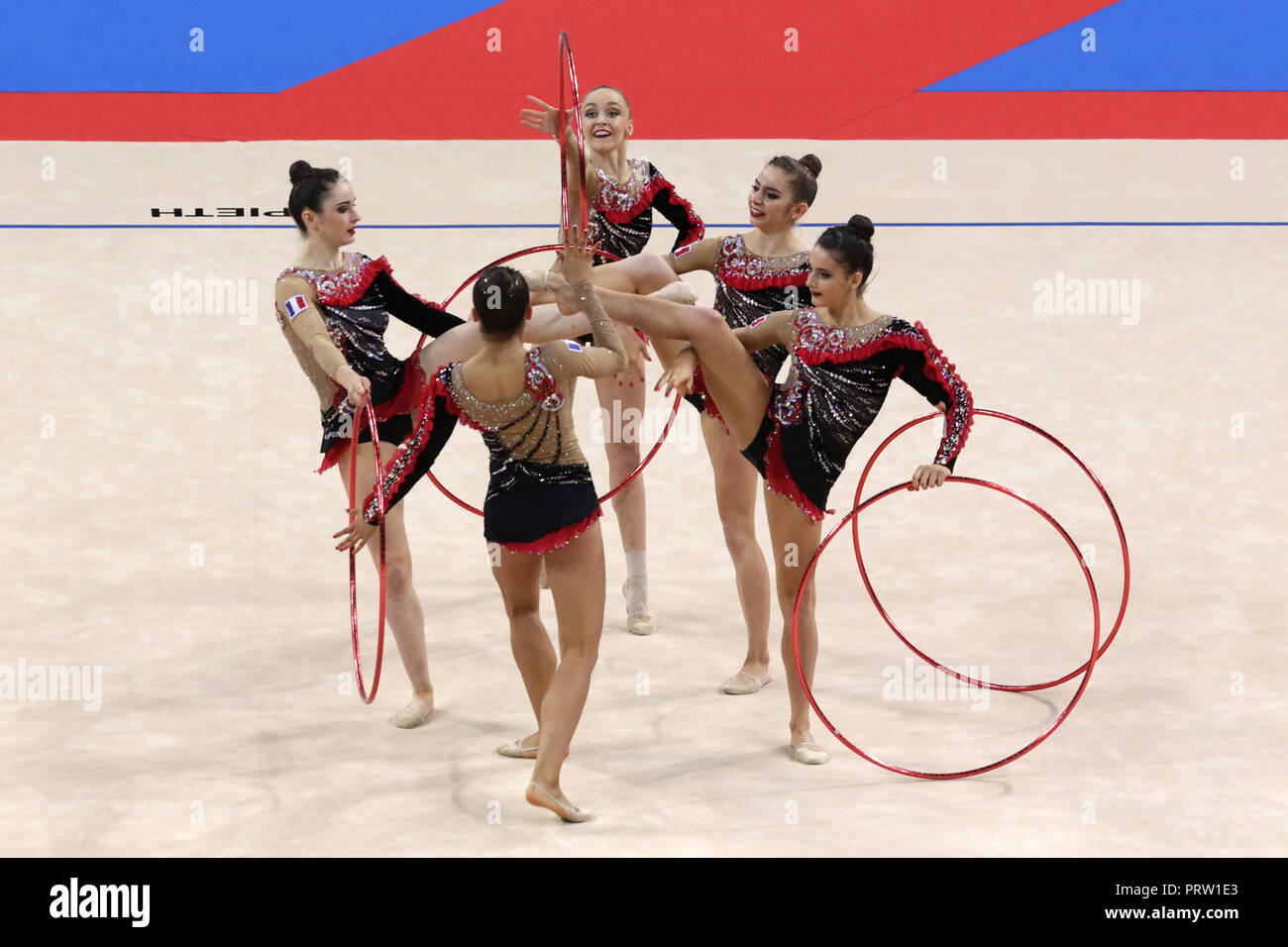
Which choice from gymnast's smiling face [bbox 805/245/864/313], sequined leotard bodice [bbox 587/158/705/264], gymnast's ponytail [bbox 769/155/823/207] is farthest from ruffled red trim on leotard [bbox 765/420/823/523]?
sequined leotard bodice [bbox 587/158/705/264]

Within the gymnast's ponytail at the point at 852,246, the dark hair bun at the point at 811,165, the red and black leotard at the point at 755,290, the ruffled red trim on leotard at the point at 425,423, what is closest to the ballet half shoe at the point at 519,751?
the ruffled red trim on leotard at the point at 425,423

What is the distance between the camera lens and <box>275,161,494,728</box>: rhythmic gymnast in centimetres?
427

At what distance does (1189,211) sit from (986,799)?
6.84 m

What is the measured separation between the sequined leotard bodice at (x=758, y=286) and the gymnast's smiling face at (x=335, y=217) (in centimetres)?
113

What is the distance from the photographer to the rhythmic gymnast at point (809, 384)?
4.00m

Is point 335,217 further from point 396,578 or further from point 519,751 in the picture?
point 519,751

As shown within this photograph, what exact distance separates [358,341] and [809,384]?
51.3 inches

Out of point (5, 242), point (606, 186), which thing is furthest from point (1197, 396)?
point (5, 242)

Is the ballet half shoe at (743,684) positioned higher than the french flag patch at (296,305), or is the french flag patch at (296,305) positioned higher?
the french flag patch at (296,305)

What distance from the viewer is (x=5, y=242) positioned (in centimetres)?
889

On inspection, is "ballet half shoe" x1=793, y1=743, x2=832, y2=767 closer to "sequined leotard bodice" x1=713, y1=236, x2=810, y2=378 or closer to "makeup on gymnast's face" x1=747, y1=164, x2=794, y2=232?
"sequined leotard bodice" x1=713, y1=236, x2=810, y2=378
